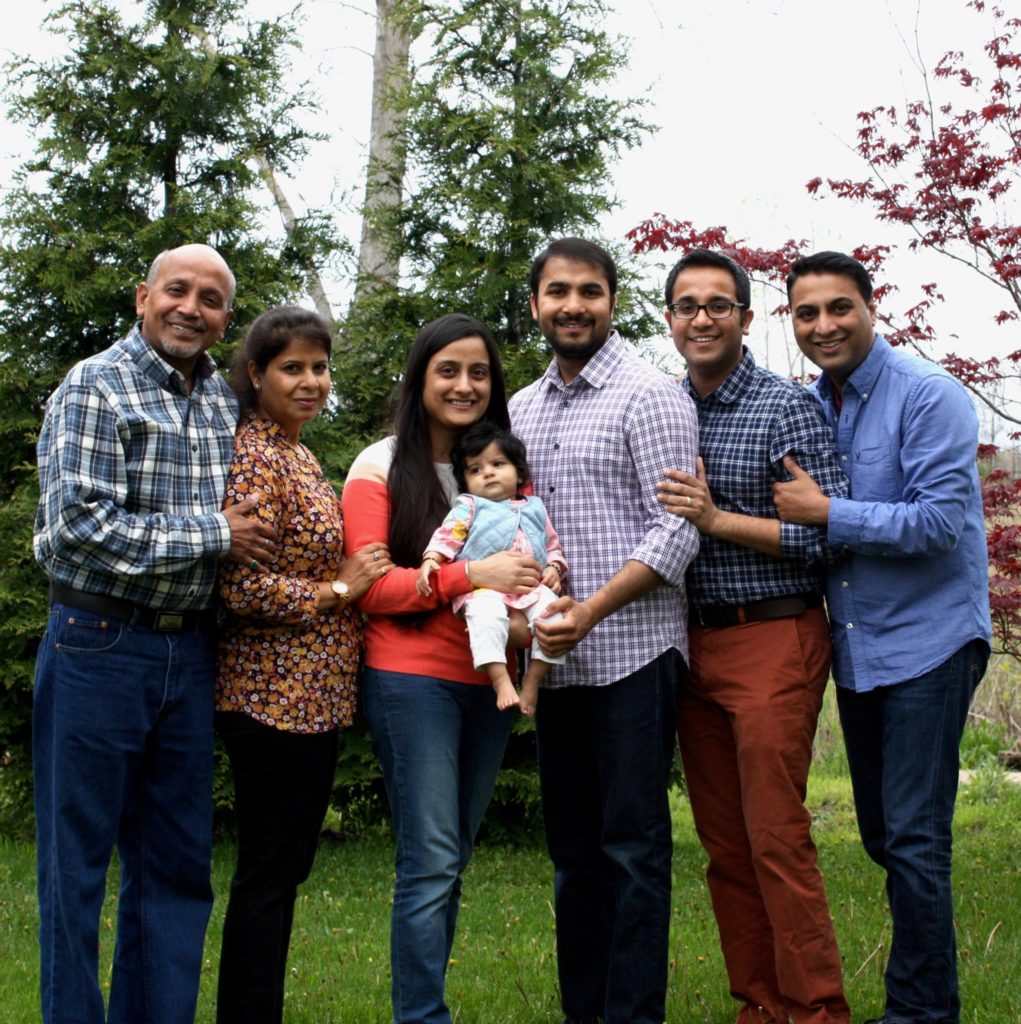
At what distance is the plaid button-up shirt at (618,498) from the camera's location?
3787mm

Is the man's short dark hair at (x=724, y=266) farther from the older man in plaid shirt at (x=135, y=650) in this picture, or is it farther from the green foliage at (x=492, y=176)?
the green foliage at (x=492, y=176)

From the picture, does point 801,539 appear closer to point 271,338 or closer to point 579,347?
point 579,347

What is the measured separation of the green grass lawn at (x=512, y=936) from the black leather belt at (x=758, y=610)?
1353mm

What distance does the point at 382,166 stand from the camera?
8.80 m

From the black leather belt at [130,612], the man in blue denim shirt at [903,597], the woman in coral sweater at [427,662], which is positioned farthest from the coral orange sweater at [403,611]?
the man in blue denim shirt at [903,597]

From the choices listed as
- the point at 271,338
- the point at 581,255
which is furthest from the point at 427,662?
the point at 581,255

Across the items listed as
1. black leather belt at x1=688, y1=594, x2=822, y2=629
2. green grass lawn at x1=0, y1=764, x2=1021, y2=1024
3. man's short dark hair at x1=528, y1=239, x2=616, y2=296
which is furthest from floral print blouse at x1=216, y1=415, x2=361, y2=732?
green grass lawn at x1=0, y1=764, x2=1021, y2=1024

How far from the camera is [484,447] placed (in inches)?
150

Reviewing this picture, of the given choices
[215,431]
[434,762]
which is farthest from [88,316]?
[434,762]

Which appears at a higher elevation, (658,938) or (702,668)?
(702,668)

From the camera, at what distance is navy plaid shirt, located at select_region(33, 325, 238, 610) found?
333cm

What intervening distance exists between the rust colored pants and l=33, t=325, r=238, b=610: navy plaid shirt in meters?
1.59

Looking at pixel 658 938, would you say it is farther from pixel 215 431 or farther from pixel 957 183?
pixel 957 183

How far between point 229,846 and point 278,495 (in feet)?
16.0
